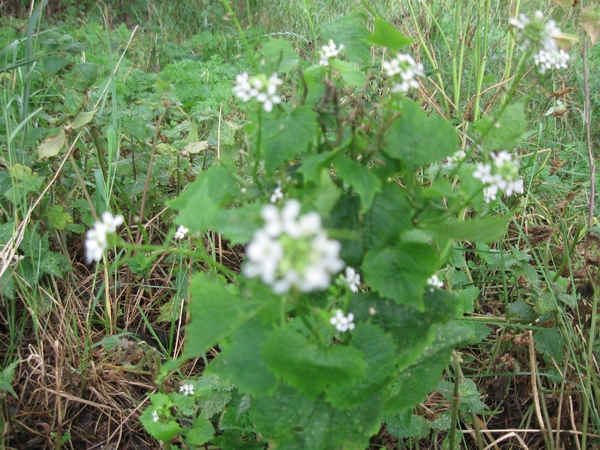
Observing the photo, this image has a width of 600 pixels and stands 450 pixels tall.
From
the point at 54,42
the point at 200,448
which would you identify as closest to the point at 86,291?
the point at 200,448

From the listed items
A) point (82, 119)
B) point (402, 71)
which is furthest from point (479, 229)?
point (82, 119)

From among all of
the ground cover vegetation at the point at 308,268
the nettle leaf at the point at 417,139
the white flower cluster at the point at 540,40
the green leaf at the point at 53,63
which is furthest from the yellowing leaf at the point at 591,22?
the green leaf at the point at 53,63

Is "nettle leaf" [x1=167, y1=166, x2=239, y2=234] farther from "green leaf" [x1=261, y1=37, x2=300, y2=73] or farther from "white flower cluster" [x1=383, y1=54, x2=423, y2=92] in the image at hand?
"white flower cluster" [x1=383, y1=54, x2=423, y2=92]

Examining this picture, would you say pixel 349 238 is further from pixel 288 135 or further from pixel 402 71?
pixel 402 71

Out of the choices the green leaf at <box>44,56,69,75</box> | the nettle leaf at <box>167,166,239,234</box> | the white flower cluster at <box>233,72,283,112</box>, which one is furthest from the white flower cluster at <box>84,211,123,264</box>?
the green leaf at <box>44,56,69,75</box>

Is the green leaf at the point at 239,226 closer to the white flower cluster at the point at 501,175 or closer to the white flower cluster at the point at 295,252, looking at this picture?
the white flower cluster at the point at 295,252

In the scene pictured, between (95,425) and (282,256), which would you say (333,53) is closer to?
(282,256)
